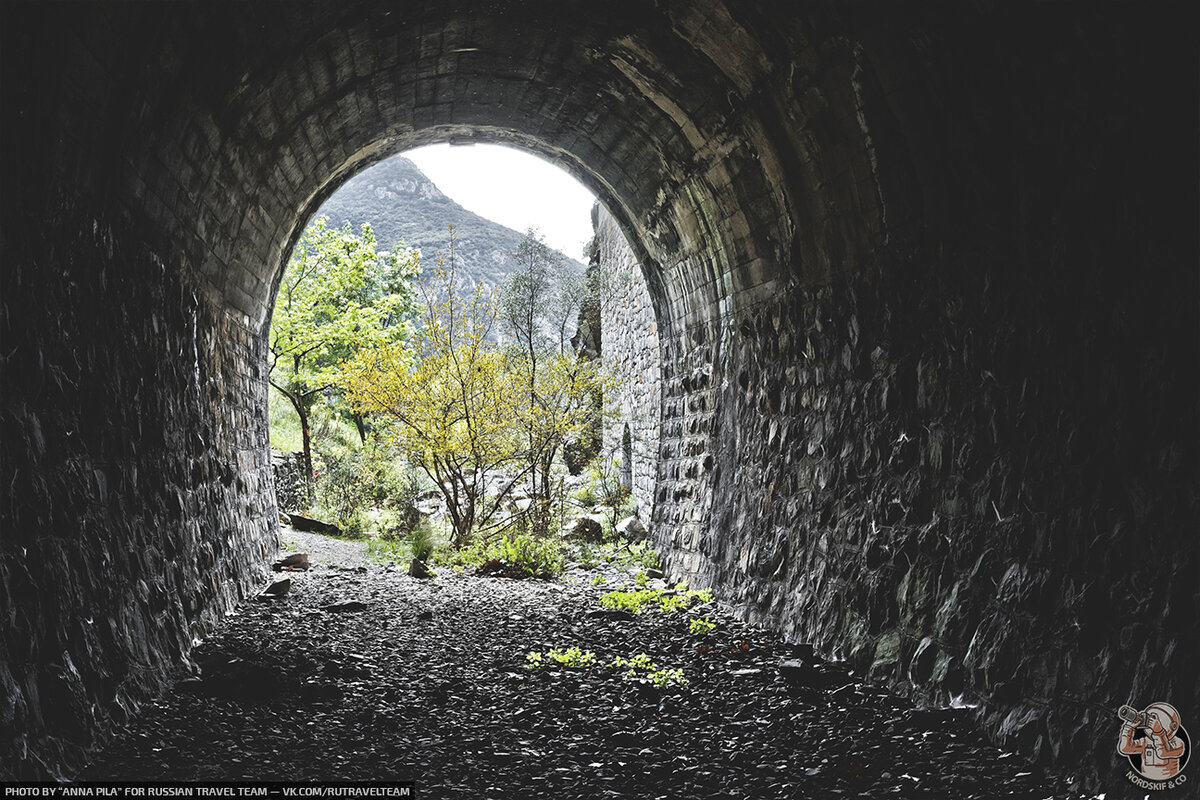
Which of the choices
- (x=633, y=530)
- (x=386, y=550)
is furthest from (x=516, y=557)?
(x=386, y=550)

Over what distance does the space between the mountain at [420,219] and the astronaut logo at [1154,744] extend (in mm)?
83661

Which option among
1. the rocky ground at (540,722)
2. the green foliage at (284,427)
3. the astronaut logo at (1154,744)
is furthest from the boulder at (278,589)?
the green foliage at (284,427)

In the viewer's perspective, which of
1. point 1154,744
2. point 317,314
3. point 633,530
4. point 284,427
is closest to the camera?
point 1154,744

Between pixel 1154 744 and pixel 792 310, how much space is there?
3727 mm

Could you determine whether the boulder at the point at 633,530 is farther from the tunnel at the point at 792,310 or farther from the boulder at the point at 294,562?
the boulder at the point at 294,562

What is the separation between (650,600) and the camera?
700 cm

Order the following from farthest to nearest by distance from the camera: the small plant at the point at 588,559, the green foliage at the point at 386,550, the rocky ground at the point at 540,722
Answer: the green foliage at the point at 386,550 < the small plant at the point at 588,559 < the rocky ground at the point at 540,722

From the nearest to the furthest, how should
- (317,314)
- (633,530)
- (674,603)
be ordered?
(674,603) < (633,530) < (317,314)

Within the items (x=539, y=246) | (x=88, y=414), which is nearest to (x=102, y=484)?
(x=88, y=414)

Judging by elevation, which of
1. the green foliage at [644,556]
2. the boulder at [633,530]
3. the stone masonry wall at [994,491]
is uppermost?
the stone masonry wall at [994,491]

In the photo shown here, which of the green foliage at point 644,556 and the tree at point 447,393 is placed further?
the tree at point 447,393

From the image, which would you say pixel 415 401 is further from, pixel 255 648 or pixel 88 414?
pixel 88 414

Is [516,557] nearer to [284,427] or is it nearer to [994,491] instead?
[994,491]

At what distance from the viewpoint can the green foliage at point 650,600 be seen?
264 inches
